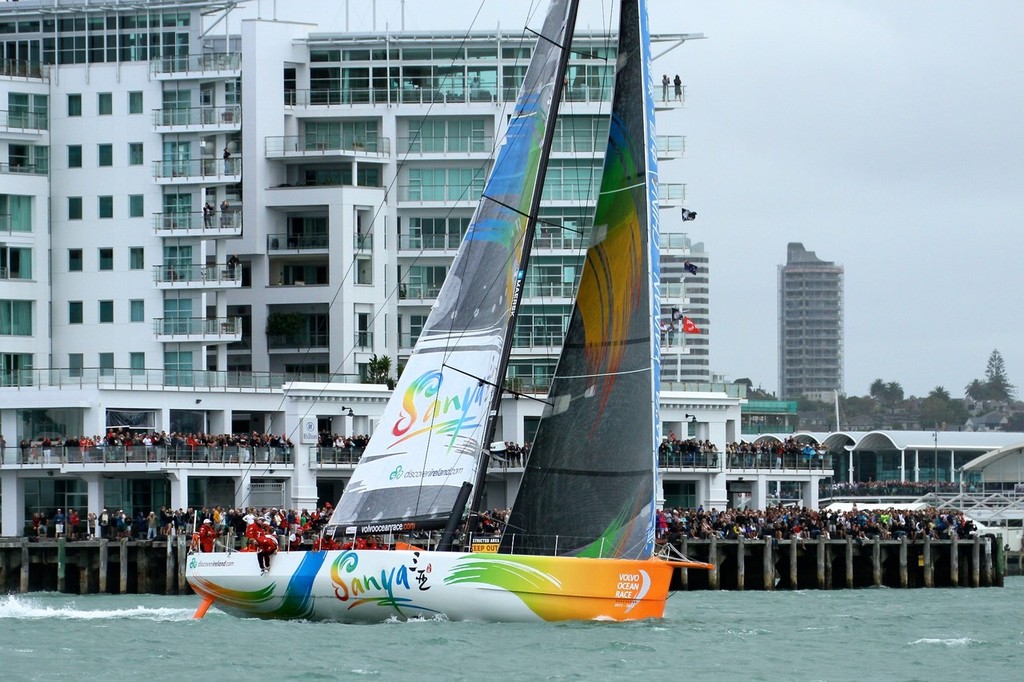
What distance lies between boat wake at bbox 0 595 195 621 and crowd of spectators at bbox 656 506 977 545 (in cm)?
1919

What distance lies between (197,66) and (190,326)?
1024 centimetres

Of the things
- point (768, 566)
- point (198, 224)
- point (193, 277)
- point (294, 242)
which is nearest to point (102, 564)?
point (768, 566)

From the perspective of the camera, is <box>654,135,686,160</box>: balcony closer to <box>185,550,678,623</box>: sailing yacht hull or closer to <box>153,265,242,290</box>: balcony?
<box>153,265,242,290</box>: balcony

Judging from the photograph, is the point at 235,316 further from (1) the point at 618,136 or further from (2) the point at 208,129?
(1) the point at 618,136

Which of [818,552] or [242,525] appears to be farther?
[818,552]

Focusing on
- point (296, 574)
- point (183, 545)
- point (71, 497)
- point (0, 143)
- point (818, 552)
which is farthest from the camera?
point (0, 143)

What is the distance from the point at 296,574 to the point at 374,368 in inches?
1638

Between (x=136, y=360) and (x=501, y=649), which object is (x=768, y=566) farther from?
(x=501, y=649)

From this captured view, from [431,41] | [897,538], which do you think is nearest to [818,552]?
[897,538]

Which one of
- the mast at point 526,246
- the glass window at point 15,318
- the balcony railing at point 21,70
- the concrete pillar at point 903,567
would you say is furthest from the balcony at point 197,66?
the mast at point 526,246

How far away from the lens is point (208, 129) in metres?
82.4

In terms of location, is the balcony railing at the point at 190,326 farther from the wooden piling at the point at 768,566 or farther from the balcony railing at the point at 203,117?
the wooden piling at the point at 768,566

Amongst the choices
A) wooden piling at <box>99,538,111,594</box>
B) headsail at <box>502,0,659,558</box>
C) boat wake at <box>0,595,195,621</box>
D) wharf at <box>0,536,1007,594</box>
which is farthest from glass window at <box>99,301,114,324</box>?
headsail at <box>502,0,659,558</box>

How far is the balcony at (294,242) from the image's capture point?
87625mm
